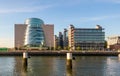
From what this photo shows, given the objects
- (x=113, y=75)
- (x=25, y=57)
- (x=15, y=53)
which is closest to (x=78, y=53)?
(x=15, y=53)

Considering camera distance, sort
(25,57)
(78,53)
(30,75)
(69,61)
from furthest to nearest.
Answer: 1. (78,53)
2. (25,57)
3. (69,61)
4. (30,75)

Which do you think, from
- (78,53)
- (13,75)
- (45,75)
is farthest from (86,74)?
(78,53)

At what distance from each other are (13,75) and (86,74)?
41.3 feet

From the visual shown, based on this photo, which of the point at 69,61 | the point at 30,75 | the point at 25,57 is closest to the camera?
the point at 30,75

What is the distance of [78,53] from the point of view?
175750mm

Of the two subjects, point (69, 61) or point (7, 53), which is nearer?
point (69, 61)

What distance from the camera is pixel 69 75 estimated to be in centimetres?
5212

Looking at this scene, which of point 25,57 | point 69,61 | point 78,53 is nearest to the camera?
point 69,61

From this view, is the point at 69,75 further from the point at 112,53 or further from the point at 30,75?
the point at 112,53

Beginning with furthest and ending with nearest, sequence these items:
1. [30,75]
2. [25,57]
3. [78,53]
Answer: [78,53] → [25,57] → [30,75]

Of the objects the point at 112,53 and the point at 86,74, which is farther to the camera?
the point at 112,53

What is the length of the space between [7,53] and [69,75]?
13204 cm

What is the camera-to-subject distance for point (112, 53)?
179875 millimetres

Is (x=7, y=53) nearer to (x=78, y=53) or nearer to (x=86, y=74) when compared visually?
(x=78, y=53)
